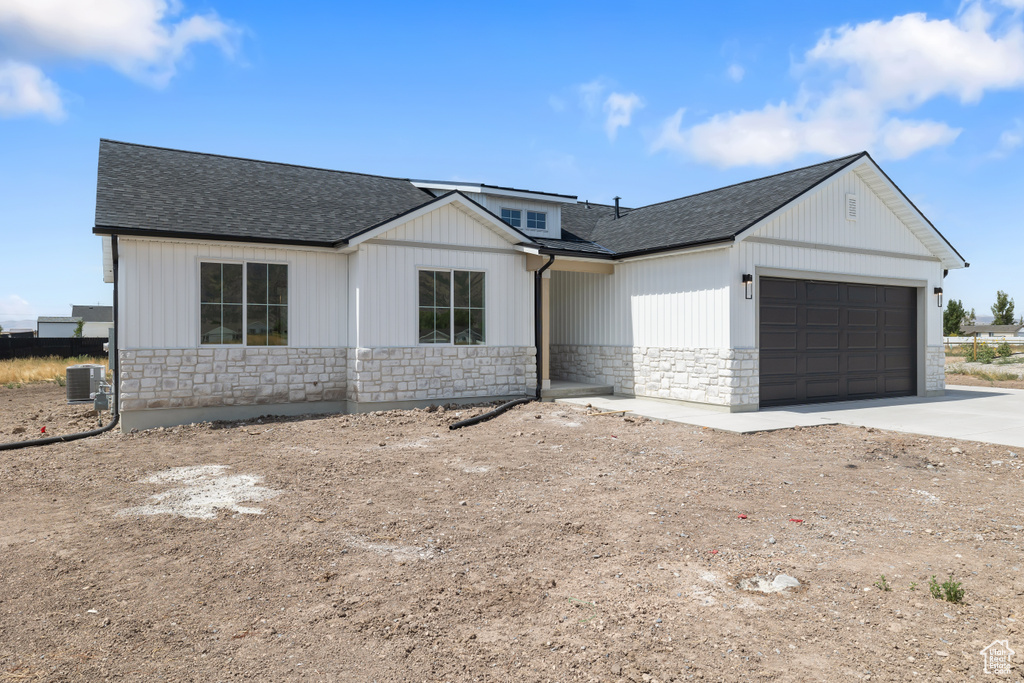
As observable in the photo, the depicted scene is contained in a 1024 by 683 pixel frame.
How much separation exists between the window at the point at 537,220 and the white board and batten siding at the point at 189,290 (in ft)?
19.4

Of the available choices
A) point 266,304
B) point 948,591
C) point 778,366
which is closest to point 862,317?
point 778,366

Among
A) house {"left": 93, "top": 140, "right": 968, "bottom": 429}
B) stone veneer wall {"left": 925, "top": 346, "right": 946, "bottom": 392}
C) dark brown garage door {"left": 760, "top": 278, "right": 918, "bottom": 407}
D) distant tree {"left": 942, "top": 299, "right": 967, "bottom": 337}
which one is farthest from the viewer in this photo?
distant tree {"left": 942, "top": 299, "right": 967, "bottom": 337}

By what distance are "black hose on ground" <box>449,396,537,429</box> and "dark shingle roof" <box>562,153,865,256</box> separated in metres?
4.04

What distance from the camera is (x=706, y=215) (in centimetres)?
1416

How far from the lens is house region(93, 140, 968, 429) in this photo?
11281mm

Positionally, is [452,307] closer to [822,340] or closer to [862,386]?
[822,340]

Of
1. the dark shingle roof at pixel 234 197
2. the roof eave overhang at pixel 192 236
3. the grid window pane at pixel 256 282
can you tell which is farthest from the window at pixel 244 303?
the dark shingle roof at pixel 234 197

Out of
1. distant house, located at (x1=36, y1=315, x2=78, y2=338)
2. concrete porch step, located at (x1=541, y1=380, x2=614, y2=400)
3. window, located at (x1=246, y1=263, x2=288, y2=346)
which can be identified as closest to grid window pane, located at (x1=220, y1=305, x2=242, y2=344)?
window, located at (x1=246, y1=263, x2=288, y2=346)

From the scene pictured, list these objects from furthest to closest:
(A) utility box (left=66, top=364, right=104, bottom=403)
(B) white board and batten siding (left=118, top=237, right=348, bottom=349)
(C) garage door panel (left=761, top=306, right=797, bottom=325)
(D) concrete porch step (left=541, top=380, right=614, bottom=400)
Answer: (D) concrete porch step (left=541, top=380, right=614, bottom=400), (A) utility box (left=66, top=364, right=104, bottom=403), (C) garage door panel (left=761, top=306, right=797, bottom=325), (B) white board and batten siding (left=118, top=237, right=348, bottom=349)

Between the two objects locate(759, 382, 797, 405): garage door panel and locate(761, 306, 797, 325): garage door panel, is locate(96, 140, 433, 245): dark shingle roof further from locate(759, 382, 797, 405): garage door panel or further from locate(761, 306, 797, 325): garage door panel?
locate(759, 382, 797, 405): garage door panel

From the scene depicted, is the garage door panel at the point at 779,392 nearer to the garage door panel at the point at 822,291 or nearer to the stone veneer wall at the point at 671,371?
the stone veneer wall at the point at 671,371

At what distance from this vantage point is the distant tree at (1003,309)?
54094mm

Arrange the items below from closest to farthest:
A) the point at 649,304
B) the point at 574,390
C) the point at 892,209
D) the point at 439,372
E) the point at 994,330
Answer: the point at 439,372 → the point at 649,304 → the point at 574,390 → the point at 892,209 → the point at 994,330

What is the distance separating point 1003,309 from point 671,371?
5597 centimetres
